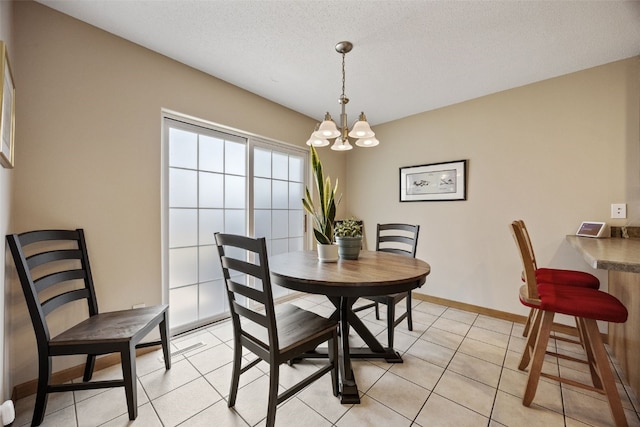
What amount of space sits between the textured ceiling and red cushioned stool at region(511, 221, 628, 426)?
4.70 ft

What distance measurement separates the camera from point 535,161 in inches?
97.1

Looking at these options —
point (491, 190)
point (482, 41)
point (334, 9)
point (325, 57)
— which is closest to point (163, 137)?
point (325, 57)

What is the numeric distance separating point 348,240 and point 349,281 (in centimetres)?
55

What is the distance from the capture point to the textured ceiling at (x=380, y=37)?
5.18ft

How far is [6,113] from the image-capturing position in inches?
48.3

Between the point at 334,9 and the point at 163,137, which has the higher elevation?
the point at 334,9

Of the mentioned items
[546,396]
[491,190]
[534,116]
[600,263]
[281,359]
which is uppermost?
[534,116]

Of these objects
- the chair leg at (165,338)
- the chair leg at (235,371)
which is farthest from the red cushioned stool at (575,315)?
the chair leg at (165,338)

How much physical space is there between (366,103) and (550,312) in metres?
2.56

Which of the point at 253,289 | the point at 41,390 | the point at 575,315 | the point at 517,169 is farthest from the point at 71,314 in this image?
the point at 517,169

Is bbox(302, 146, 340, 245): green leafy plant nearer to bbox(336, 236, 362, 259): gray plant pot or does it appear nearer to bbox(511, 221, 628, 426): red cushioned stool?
bbox(336, 236, 362, 259): gray plant pot

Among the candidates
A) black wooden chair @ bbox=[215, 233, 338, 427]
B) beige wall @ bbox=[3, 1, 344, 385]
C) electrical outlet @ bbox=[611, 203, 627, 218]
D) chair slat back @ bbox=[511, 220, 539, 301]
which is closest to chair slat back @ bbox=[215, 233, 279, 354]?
black wooden chair @ bbox=[215, 233, 338, 427]

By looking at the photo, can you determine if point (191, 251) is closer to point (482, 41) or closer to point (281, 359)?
point (281, 359)

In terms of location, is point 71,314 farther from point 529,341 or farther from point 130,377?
point 529,341
